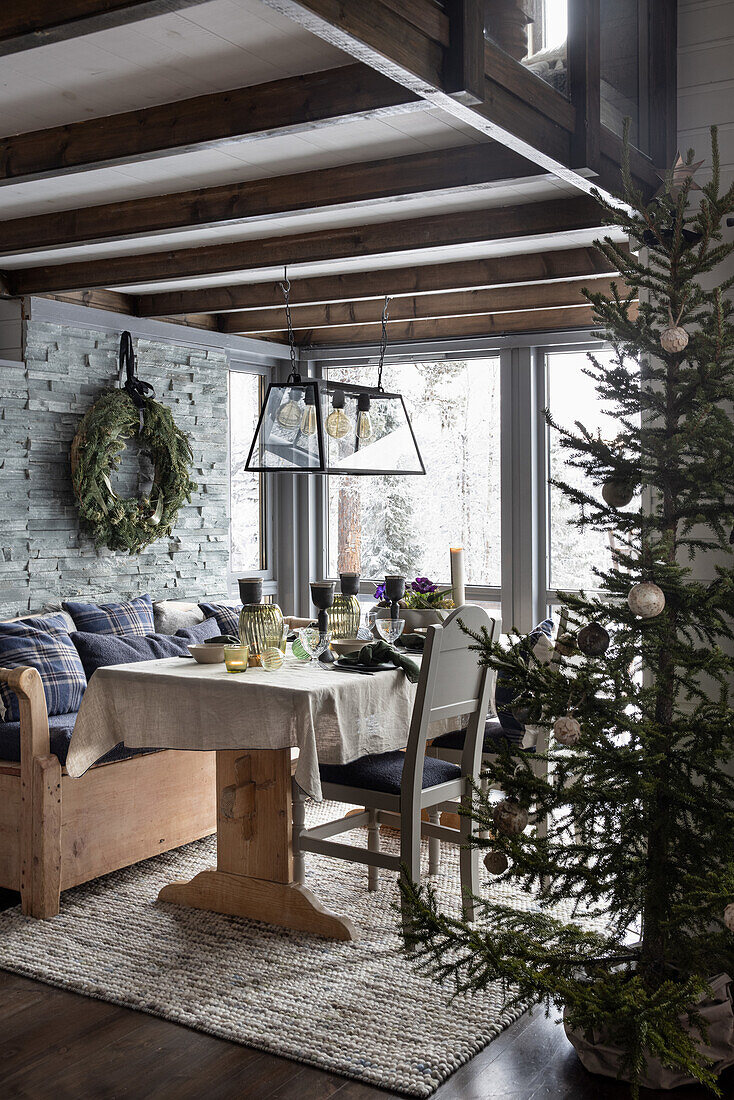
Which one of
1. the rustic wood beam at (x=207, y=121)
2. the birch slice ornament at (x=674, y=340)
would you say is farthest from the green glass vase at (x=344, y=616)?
the birch slice ornament at (x=674, y=340)

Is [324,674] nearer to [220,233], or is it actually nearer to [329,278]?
[220,233]

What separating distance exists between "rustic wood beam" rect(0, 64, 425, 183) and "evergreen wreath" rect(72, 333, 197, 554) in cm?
205

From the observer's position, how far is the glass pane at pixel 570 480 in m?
6.03

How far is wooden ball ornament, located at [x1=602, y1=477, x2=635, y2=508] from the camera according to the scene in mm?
2541

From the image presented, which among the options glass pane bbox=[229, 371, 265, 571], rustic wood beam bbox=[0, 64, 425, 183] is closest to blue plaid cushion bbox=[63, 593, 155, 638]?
glass pane bbox=[229, 371, 265, 571]

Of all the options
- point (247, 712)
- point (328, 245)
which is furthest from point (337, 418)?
point (247, 712)

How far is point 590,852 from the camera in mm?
2479

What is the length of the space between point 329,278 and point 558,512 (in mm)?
1959

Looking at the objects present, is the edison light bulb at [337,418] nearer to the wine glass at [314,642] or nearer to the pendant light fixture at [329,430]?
the pendant light fixture at [329,430]

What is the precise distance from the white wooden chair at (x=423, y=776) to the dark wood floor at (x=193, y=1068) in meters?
0.57

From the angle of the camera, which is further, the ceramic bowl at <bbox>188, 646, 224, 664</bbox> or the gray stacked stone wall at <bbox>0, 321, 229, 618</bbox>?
the gray stacked stone wall at <bbox>0, 321, 229, 618</bbox>

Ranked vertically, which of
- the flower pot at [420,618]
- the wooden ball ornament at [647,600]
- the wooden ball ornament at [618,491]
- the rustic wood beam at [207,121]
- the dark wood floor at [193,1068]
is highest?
the rustic wood beam at [207,121]

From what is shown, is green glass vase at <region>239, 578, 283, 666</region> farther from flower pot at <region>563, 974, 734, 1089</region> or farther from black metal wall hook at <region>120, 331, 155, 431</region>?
black metal wall hook at <region>120, 331, 155, 431</region>

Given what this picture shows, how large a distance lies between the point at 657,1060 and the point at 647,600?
Result: 1.12m
